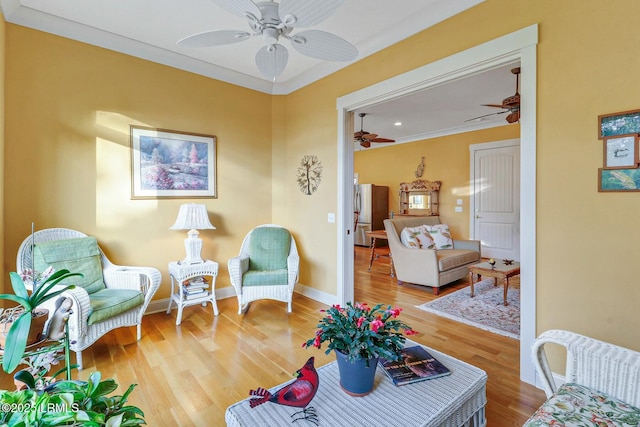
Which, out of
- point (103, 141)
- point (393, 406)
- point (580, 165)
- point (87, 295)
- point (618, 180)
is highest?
point (103, 141)

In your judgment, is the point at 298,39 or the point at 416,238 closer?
the point at 298,39

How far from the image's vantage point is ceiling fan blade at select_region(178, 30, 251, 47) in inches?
74.6

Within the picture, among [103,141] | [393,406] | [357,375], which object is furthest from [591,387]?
[103,141]

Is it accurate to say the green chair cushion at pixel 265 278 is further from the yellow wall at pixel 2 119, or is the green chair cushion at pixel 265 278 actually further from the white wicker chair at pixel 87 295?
the yellow wall at pixel 2 119

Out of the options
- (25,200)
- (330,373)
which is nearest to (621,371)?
(330,373)

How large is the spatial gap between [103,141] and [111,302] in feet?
5.38

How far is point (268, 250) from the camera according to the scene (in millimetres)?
3668

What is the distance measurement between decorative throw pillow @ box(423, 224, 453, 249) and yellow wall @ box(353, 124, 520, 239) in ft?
6.00

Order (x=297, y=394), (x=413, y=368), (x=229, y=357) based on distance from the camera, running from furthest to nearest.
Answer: (x=229, y=357)
(x=413, y=368)
(x=297, y=394)

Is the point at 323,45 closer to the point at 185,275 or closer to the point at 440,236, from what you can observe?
the point at 185,275

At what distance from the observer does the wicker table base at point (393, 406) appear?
125 cm

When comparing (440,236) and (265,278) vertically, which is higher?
(440,236)

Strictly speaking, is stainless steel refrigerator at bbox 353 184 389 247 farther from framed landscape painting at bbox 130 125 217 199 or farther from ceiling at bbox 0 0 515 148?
framed landscape painting at bbox 130 125 217 199

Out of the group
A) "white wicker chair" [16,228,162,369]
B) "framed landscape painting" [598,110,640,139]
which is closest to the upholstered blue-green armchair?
"white wicker chair" [16,228,162,369]
